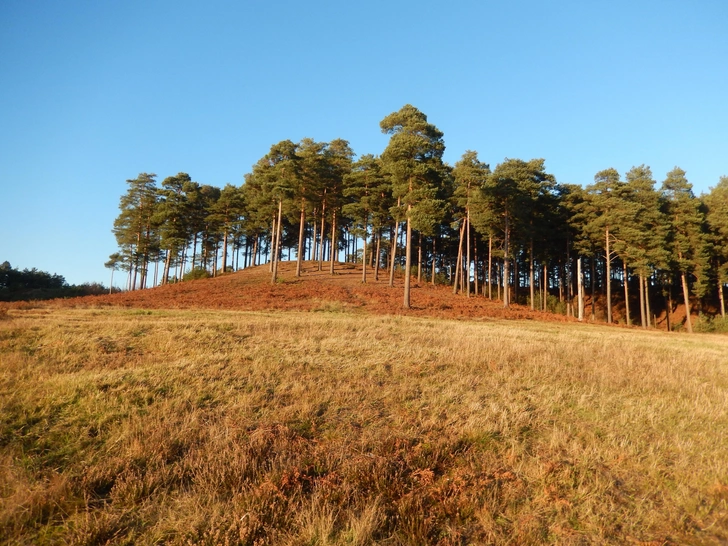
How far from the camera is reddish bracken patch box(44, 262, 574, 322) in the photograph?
27109mm

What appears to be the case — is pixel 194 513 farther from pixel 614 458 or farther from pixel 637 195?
pixel 637 195

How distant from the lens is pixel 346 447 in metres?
5.71

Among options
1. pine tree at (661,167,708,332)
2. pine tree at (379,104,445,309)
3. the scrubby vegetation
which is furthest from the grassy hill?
the scrubby vegetation

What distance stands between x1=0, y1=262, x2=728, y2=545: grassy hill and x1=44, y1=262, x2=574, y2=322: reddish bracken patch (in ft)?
52.8

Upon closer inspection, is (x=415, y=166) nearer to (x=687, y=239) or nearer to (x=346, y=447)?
(x=346, y=447)

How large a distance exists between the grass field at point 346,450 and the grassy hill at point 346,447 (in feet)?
0.10

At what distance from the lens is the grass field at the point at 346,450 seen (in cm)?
418

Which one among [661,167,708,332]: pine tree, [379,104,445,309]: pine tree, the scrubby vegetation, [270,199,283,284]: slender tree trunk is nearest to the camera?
[379,104,445,309]: pine tree

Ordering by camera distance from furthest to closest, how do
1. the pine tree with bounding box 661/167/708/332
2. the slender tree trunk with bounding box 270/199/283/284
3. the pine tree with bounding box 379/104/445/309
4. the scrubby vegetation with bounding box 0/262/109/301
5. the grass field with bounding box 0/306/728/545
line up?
the scrubby vegetation with bounding box 0/262/109/301, the pine tree with bounding box 661/167/708/332, the slender tree trunk with bounding box 270/199/283/284, the pine tree with bounding box 379/104/445/309, the grass field with bounding box 0/306/728/545

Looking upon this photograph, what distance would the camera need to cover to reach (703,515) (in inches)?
179

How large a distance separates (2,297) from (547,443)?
59.2m

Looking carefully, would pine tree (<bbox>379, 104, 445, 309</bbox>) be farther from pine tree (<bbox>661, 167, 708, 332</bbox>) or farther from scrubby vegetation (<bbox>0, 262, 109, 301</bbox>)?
scrubby vegetation (<bbox>0, 262, 109, 301</bbox>)

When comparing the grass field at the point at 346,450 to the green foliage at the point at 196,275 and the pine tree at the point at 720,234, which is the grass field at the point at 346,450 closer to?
the green foliage at the point at 196,275

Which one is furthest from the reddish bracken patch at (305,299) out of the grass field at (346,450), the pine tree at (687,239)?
the pine tree at (687,239)
